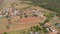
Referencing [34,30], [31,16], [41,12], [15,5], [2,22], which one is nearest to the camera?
[34,30]

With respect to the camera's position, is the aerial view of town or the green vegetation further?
the green vegetation

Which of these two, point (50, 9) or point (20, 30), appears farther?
point (50, 9)

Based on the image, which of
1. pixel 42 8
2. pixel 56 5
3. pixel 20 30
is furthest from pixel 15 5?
pixel 20 30

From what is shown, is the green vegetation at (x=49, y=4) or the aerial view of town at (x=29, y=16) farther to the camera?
the green vegetation at (x=49, y=4)

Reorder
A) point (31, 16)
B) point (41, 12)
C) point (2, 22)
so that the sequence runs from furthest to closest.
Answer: point (41, 12) → point (31, 16) → point (2, 22)

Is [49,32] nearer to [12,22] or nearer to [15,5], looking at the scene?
[12,22]

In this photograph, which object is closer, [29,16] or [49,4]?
[29,16]
